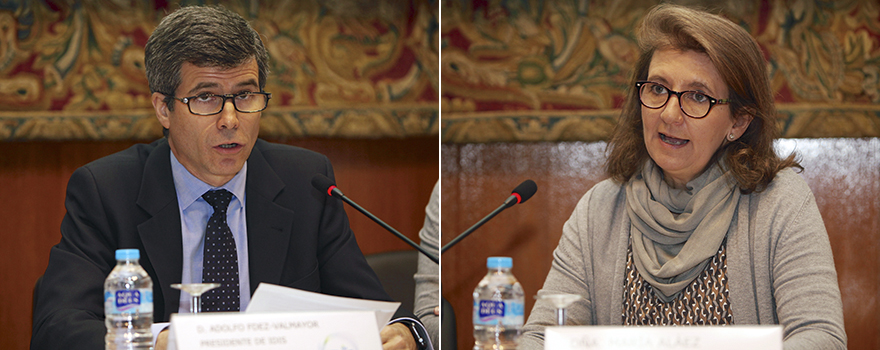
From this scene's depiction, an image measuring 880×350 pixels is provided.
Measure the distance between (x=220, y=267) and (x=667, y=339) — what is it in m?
1.01

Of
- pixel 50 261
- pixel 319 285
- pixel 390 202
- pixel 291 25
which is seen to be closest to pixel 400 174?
pixel 390 202

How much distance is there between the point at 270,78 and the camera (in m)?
1.70

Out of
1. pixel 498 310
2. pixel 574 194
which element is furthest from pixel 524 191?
pixel 574 194

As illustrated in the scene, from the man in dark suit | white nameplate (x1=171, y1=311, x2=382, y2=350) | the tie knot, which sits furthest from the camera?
the tie knot

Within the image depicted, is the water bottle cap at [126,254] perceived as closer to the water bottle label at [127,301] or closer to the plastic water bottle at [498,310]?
the water bottle label at [127,301]

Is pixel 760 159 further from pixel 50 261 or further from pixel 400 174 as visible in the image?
pixel 50 261

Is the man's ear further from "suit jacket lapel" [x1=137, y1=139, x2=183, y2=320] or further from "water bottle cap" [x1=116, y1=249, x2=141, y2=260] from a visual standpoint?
"water bottle cap" [x1=116, y1=249, x2=141, y2=260]

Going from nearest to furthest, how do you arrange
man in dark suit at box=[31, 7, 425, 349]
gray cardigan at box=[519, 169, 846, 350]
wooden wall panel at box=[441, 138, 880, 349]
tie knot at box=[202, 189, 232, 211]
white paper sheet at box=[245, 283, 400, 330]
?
white paper sheet at box=[245, 283, 400, 330] → gray cardigan at box=[519, 169, 846, 350] → man in dark suit at box=[31, 7, 425, 349] → tie knot at box=[202, 189, 232, 211] → wooden wall panel at box=[441, 138, 880, 349]

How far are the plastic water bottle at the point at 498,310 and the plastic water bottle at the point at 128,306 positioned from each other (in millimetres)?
540

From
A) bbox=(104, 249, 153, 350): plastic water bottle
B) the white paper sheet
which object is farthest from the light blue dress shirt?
the white paper sheet

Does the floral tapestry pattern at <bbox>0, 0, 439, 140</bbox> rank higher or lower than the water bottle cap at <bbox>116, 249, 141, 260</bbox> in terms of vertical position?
higher

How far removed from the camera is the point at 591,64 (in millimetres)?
1926

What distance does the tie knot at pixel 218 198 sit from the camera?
1523mm

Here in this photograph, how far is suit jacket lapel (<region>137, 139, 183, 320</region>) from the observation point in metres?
1.42
